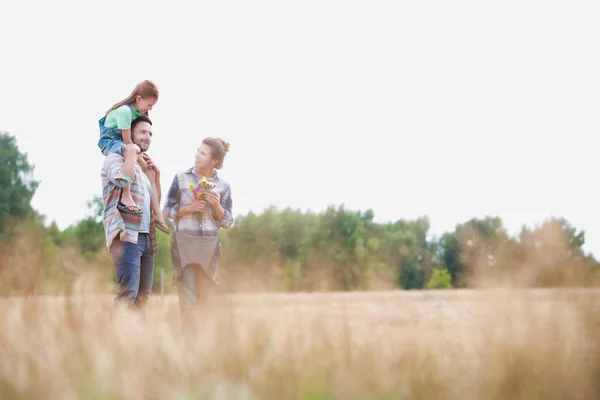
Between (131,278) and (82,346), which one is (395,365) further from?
(131,278)

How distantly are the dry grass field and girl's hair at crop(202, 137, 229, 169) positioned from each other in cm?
244

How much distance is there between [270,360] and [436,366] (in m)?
0.58

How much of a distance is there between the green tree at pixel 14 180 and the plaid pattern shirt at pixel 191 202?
1454 inches

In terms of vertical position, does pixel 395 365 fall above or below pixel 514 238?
below

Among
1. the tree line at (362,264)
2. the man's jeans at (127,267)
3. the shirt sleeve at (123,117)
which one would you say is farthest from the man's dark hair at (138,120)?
the tree line at (362,264)

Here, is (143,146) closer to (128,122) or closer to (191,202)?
(128,122)

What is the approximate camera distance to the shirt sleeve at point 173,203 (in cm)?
561

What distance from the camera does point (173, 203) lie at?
5688 mm

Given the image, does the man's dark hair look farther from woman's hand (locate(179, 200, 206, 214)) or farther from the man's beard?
woman's hand (locate(179, 200, 206, 214))

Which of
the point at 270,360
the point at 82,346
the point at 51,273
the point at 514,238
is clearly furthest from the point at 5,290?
the point at 514,238

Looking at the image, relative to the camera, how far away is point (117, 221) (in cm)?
475

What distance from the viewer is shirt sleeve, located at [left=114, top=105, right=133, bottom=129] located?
4.95 metres

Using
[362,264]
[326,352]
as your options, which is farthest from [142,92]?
[326,352]

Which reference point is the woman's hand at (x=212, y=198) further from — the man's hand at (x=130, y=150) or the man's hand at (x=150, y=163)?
the man's hand at (x=130, y=150)
